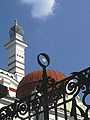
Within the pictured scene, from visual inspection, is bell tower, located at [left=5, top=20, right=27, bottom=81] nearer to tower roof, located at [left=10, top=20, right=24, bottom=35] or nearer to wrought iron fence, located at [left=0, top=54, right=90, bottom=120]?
tower roof, located at [left=10, top=20, right=24, bottom=35]

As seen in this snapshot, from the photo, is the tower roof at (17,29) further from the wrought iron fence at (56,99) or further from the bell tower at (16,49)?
the wrought iron fence at (56,99)

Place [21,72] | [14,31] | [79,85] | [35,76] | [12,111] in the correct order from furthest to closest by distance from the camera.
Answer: [14,31]
[21,72]
[35,76]
[12,111]
[79,85]

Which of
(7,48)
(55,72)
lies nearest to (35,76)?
(55,72)

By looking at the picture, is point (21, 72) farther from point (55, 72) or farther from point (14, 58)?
point (55, 72)

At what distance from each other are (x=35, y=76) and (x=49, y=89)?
17.8 m

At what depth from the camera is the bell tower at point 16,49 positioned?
3209cm

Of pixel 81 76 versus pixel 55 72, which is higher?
pixel 55 72

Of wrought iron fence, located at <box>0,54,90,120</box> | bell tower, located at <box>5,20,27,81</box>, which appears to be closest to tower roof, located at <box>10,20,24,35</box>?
bell tower, located at <box>5,20,27,81</box>

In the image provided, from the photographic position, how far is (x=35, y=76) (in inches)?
877

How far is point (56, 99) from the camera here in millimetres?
4340

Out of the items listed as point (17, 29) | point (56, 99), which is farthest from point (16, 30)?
point (56, 99)

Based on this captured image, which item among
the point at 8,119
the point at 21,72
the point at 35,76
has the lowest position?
the point at 8,119

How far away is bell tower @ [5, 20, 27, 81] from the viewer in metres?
32.1

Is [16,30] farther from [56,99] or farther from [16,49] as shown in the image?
[56,99]
